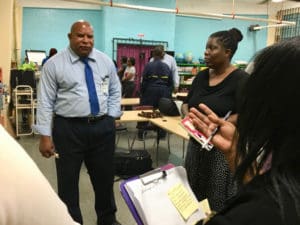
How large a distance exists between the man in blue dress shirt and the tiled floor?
61 cm

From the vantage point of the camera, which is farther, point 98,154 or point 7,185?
point 98,154

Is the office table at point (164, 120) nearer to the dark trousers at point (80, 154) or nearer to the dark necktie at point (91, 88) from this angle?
the dark trousers at point (80, 154)

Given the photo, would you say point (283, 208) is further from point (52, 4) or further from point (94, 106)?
point (52, 4)

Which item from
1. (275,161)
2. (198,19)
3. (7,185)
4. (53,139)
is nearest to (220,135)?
(275,161)

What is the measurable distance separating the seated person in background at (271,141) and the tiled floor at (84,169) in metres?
2.45

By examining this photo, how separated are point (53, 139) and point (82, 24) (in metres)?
0.88

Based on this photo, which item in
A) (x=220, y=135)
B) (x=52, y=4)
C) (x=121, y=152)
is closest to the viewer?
(x=220, y=135)

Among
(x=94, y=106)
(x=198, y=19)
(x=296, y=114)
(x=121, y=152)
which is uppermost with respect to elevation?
(x=198, y=19)

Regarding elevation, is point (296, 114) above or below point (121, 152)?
above

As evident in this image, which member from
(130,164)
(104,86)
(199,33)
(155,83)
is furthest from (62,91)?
(199,33)

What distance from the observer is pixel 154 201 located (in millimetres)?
1335

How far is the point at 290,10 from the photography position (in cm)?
1072

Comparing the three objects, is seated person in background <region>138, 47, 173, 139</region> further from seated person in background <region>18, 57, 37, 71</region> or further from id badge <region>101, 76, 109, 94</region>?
id badge <region>101, 76, 109, 94</region>

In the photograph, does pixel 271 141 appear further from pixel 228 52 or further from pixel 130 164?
pixel 130 164
